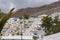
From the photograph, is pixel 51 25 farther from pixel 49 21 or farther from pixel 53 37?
pixel 53 37

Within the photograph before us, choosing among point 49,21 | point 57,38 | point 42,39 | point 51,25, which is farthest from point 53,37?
point 49,21

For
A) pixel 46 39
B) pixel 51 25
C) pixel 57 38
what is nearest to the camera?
pixel 57 38

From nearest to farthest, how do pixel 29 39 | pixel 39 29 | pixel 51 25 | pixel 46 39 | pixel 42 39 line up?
pixel 46 39 → pixel 42 39 → pixel 29 39 → pixel 51 25 → pixel 39 29

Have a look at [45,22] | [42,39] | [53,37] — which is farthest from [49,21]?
[53,37]

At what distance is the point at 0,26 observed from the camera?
1129 centimetres

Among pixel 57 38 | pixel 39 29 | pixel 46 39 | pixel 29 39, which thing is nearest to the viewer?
pixel 57 38

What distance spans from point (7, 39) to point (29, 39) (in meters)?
3.66

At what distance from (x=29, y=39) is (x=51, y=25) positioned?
33.7 ft

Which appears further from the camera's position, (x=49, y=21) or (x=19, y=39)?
(x=49, y=21)

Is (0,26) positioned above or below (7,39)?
above

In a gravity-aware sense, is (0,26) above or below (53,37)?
above

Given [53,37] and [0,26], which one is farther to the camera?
[53,37]

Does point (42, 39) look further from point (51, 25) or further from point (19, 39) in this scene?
point (51, 25)

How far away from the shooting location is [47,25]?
46938 millimetres
